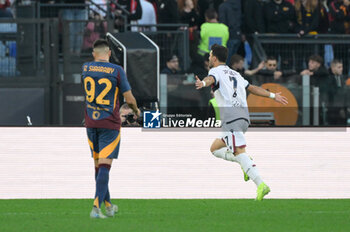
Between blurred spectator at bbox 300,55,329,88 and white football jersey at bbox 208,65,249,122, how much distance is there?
4.78m

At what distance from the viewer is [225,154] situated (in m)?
11.7

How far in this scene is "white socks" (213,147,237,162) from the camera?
11.6m

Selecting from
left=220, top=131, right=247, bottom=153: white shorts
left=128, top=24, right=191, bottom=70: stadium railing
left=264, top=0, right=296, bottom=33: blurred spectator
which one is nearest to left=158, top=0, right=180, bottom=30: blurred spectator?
left=128, top=24, right=191, bottom=70: stadium railing

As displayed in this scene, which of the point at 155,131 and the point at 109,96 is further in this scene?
the point at 155,131

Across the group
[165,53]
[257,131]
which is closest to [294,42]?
[165,53]

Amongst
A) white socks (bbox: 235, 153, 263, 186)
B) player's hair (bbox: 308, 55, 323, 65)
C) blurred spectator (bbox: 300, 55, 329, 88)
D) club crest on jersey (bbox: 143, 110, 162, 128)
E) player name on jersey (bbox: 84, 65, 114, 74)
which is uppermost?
player name on jersey (bbox: 84, 65, 114, 74)

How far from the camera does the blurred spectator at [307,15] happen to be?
18.7 meters

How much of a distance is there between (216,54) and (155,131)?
2.22 meters

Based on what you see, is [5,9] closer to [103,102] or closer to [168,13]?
[168,13]

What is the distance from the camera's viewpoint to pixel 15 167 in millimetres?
12867

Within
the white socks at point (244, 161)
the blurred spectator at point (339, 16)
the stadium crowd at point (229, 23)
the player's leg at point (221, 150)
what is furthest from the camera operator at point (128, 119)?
the blurred spectator at point (339, 16)

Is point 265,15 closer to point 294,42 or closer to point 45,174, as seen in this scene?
point 294,42

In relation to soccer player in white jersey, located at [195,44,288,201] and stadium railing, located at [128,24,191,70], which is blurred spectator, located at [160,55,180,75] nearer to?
stadium railing, located at [128,24,191,70]
